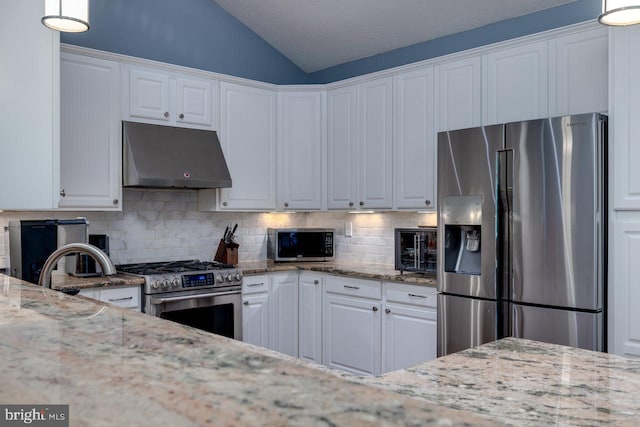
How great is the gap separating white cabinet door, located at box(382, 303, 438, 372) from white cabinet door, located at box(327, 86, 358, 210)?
1.09 metres

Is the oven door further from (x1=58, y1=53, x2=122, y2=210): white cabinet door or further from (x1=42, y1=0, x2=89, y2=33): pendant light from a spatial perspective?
(x1=42, y1=0, x2=89, y2=33): pendant light

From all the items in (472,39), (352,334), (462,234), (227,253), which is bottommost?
(352,334)

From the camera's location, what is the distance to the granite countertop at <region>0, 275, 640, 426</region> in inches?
24.1

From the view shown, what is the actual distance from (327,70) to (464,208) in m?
2.58

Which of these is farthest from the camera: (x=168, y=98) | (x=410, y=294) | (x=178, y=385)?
(x=168, y=98)

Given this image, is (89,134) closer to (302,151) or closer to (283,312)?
(302,151)

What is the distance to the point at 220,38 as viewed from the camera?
488 centimetres

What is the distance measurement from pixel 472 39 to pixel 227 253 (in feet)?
8.45

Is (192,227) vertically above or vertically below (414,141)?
below

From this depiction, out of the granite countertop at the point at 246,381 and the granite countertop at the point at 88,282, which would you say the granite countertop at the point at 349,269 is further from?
the granite countertop at the point at 246,381

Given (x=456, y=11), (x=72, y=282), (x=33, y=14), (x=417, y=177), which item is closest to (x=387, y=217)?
(x=417, y=177)

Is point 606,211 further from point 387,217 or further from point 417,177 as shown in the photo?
point 387,217

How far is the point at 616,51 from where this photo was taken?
112 inches

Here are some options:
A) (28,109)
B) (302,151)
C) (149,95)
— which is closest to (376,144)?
(302,151)
